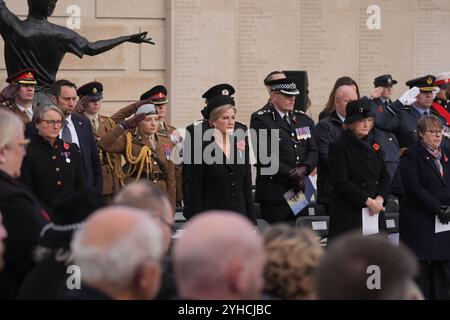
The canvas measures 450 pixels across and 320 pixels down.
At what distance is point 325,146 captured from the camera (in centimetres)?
1063

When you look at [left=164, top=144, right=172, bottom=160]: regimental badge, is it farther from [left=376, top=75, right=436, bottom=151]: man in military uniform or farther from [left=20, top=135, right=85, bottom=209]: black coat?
[left=376, top=75, right=436, bottom=151]: man in military uniform

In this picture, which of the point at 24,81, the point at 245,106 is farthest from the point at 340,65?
the point at 24,81

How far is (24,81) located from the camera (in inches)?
397

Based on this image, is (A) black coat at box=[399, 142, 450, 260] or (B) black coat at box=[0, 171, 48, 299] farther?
(A) black coat at box=[399, 142, 450, 260]

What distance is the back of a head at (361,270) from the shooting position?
3926mm

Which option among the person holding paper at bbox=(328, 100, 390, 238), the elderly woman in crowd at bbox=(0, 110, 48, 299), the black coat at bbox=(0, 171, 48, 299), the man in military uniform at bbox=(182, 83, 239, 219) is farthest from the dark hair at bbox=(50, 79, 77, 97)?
the black coat at bbox=(0, 171, 48, 299)

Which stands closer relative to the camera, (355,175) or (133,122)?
(355,175)

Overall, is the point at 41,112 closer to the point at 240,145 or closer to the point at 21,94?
the point at 21,94

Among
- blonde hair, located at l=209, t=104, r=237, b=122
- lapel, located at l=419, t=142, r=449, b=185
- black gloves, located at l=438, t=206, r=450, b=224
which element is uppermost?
blonde hair, located at l=209, t=104, r=237, b=122

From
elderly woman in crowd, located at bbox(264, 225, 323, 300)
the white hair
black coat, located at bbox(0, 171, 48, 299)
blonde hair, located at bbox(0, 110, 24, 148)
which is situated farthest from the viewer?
blonde hair, located at bbox(0, 110, 24, 148)

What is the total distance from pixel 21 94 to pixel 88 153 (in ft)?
2.86

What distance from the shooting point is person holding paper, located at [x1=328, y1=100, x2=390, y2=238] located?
9.14 meters

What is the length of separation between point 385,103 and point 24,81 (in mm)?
4293

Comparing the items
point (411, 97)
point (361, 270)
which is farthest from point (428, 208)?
point (361, 270)
